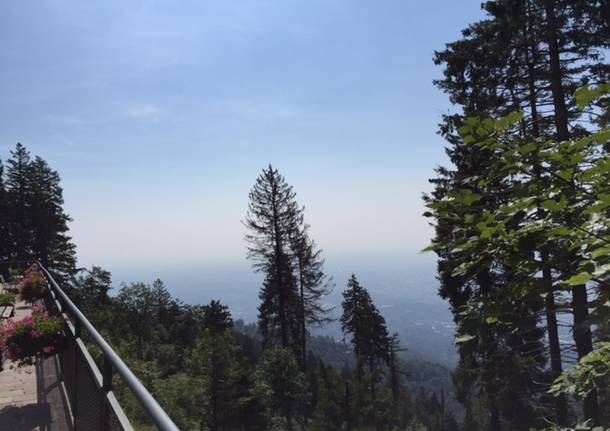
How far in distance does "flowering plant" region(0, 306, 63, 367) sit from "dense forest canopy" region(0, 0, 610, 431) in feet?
19.8

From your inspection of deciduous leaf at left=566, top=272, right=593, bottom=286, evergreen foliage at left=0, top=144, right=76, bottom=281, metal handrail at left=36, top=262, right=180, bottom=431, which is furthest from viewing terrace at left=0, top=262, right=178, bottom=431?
evergreen foliage at left=0, top=144, right=76, bottom=281

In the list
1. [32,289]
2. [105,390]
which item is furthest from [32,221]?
[105,390]

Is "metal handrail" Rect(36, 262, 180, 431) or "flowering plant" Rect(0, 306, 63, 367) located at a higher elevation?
"metal handrail" Rect(36, 262, 180, 431)

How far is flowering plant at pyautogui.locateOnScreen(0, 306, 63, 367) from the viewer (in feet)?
19.9

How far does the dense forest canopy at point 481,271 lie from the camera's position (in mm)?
2123

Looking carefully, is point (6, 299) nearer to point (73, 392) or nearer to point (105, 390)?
point (73, 392)

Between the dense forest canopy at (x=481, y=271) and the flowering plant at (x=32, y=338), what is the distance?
6.05 meters

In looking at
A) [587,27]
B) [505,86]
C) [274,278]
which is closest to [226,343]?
[274,278]

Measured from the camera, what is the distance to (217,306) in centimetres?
5175

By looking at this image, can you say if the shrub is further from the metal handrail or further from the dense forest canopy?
the metal handrail

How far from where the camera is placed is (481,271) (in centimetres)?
238

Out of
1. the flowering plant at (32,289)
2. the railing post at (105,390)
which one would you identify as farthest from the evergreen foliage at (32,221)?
the railing post at (105,390)

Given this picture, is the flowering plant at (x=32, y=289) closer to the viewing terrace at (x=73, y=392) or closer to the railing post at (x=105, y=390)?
the viewing terrace at (x=73, y=392)

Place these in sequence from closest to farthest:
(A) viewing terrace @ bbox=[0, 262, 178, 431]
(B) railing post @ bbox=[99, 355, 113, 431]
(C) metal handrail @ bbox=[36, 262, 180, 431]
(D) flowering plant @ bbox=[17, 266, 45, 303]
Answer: (C) metal handrail @ bbox=[36, 262, 180, 431], (A) viewing terrace @ bbox=[0, 262, 178, 431], (B) railing post @ bbox=[99, 355, 113, 431], (D) flowering plant @ bbox=[17, 266, 45, 303]
